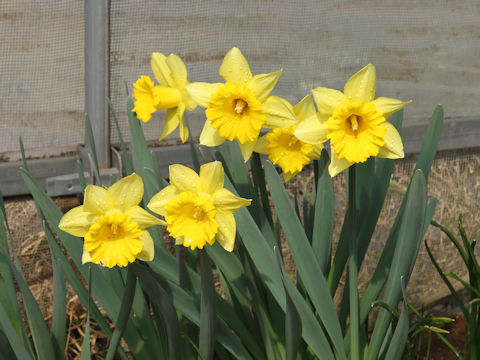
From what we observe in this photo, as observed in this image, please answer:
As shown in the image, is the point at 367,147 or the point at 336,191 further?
the point at 336,191

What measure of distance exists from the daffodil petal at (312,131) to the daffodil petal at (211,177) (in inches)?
5.5

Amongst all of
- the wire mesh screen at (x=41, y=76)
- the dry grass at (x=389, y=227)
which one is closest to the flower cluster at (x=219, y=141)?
the wire mesh screen at (x=41, y=76)

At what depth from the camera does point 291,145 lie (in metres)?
1.06

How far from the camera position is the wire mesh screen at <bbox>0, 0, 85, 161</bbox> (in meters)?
1.44

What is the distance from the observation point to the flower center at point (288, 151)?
104cm

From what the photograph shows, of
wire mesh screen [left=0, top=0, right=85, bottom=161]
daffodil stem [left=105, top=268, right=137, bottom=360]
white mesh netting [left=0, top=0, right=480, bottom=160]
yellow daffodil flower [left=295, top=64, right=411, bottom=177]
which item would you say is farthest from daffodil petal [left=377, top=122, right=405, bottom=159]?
wire mesh screen [left=0, top=0, right=85, bottom=161]

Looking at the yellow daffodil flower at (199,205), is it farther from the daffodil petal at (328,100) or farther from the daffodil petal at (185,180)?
the daffodil petal at (328,100)

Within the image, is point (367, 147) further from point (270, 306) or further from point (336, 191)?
point (336, 191)

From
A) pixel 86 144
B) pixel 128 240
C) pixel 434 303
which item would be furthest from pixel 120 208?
pixel 434 303

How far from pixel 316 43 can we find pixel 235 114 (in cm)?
98

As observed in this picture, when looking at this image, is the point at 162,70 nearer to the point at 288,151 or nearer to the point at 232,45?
the point at 288,151

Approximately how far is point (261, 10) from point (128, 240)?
3.42 ft

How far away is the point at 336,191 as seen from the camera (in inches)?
79.2

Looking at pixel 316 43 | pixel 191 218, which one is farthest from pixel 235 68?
pixel 316 43
